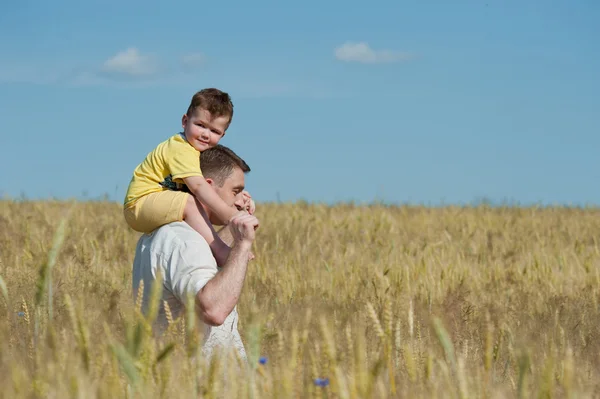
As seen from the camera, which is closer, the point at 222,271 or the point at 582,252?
the point at 222,271

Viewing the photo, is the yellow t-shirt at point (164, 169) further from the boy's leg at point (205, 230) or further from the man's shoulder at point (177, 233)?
the man's shoulder at point (177, 233)

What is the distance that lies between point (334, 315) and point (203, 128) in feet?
4.24

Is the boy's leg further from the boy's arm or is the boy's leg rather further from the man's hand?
the man's hand

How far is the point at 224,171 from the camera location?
11.7 ft

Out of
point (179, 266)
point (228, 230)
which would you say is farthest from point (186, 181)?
point (179, 266)

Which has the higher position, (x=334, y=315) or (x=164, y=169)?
(x=164, y=169)

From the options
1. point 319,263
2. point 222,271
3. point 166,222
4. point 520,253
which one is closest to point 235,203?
point 166,222

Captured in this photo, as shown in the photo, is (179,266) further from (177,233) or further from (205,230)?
(205,230)

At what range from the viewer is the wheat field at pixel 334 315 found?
72.8 inches

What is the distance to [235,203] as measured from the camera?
12.5 ft

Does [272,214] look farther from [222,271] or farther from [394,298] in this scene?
[222,271]

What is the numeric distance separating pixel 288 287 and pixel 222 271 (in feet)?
7.87

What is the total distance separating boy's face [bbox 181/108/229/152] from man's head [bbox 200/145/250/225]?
0.95 ft

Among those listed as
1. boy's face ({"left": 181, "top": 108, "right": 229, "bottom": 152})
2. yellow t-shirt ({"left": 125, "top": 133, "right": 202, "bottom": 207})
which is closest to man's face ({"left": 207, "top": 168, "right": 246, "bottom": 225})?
yellow t-shirt ({"left": 125, "top": 133, "right": 202, "bottom": 207})
